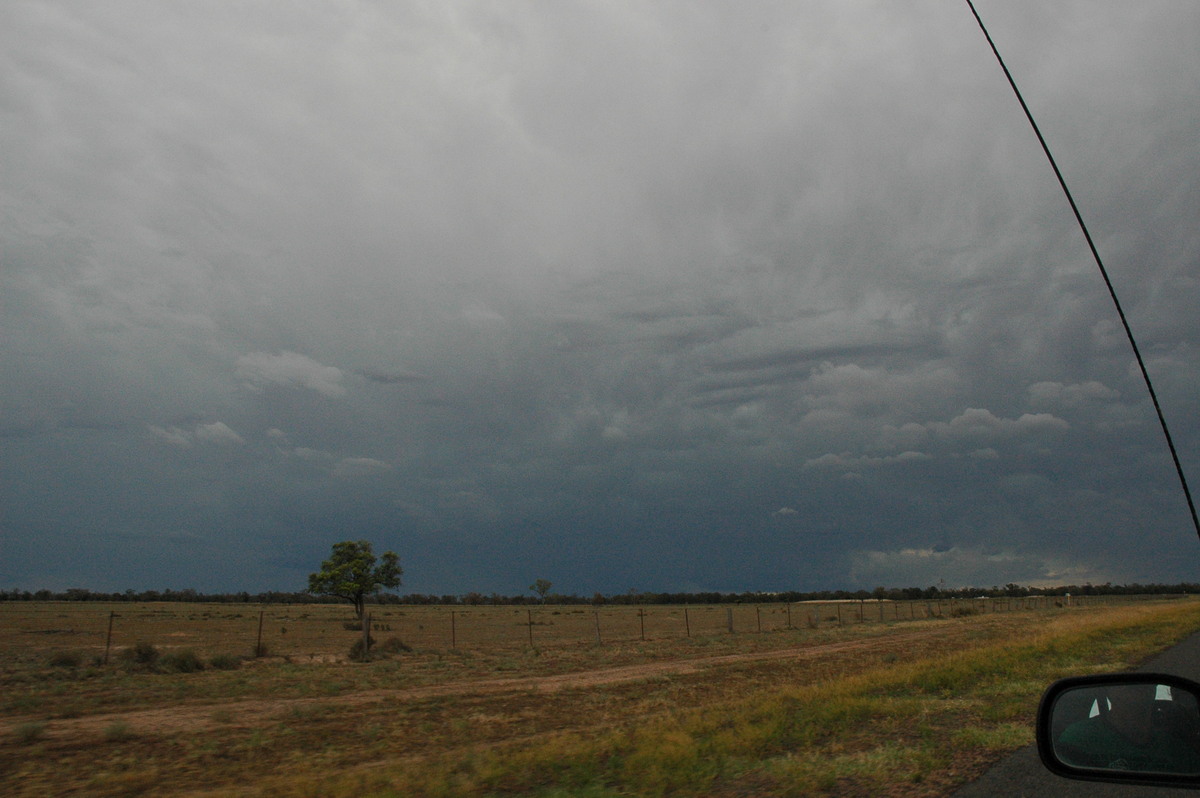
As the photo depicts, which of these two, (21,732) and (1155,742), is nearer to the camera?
(1155,742)

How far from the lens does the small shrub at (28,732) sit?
15141 mm

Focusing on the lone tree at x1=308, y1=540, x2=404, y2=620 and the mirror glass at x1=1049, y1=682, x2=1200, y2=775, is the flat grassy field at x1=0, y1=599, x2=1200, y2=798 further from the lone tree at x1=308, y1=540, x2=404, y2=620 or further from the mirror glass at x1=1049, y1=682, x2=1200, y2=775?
the lone tree at x1=308, y1=540, x2=404, y2=620

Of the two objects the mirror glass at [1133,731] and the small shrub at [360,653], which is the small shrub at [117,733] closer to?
the mirror glass at [1133,731]

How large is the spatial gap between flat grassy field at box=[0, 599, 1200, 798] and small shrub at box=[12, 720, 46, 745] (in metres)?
0.06

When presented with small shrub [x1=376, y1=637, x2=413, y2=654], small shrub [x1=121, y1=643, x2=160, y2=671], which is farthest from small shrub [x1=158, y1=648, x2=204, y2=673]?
small shrub [x1=376, y1=637, x2=413, y2=654]

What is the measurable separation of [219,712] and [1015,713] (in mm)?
18620

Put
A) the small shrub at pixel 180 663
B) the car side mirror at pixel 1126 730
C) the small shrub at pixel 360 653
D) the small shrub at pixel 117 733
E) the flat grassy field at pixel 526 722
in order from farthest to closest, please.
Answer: the small shrub at pixel 360 653 < the small shrub at pixel 180 663 < the small shrub at pixel 117 733 < the flat grassy field at pixel 526 722 < the car side mirror at pixel 1126 730

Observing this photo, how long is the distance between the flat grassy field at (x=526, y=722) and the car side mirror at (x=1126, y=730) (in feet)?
20.9

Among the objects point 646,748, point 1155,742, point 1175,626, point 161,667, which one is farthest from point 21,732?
point 1175,626

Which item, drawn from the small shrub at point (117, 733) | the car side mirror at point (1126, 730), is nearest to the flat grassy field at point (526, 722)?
the small shrub at point (117, 733)

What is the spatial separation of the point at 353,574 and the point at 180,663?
1560 inches

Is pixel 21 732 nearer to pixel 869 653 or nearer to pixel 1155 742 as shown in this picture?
pixel 1155 742

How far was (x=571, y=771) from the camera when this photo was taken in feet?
38.3

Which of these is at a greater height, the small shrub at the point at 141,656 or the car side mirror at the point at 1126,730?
the car side mirror at the point at 1126,730
